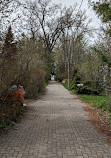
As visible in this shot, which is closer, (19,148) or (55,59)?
(19,148)

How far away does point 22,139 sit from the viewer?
4.63m

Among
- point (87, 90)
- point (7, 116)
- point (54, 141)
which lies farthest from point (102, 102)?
point (87, 90)

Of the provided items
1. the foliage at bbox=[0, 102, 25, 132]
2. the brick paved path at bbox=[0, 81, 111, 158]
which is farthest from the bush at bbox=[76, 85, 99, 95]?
the foliage at bbox=[0, 102, 25, 132]

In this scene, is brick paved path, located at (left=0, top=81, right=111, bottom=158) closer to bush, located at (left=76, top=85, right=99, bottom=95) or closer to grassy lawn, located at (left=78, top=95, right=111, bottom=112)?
grassy lawn, located at (left=78, top=95, right=111, bottom=112)

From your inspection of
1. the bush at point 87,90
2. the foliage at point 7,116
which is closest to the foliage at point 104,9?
the foliage at point 7,116

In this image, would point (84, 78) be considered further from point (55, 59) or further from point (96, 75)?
point (55, 59)

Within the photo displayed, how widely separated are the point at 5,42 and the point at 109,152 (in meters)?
4.60

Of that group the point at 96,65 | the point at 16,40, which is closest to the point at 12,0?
the point at 16,40

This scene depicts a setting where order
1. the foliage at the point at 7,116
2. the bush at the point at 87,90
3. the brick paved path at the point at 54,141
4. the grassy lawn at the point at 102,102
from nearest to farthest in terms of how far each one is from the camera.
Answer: the brick paved path at the point at 54,141 → the foliage at the point at 7,116 → the grassy lawn at the point at 102,102 → the bush at the point at 87,90

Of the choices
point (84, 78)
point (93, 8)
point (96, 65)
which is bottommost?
point (84, 78)

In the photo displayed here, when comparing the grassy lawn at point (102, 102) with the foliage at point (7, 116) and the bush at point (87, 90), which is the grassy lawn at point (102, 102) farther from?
the foliage at point (7, 116)

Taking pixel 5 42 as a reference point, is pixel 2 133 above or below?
below

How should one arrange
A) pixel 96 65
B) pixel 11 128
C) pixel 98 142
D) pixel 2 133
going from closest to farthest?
1. pixel 98 142
2. pixel 2 133
3. pixel 11 128
4. pixel 96 65

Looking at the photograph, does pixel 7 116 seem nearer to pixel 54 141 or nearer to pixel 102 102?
pixel 54 141
